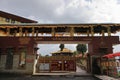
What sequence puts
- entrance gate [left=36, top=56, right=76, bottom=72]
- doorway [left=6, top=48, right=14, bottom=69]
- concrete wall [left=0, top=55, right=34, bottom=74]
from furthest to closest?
1. entrance gate [left=36, top=56, right=76, bottom=72]
2. doorway [left=6, top=48, right=14, bottom=69]
3. concrete wall [left=0, top=55, right=34, bottom=74]

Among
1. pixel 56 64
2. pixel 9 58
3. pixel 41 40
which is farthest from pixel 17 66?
pixel 56 64

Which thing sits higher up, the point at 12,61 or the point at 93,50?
the point at 93,50

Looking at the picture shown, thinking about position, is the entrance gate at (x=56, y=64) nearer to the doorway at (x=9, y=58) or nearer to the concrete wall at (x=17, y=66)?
the concrete wall at (x=17, y=66)

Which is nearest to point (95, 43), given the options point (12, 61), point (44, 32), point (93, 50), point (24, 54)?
point (93, 50)

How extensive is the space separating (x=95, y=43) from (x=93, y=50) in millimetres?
1136

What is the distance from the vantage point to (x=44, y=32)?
31.4 metres

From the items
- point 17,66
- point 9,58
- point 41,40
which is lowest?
point 17,66

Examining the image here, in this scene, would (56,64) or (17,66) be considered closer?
(17,66)

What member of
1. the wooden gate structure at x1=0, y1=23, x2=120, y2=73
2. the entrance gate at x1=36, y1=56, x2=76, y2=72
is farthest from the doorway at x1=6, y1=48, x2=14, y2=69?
the entrance gate at x1=36, y1=56, x2=76, y2=72

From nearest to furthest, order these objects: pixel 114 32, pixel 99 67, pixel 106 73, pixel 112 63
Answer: pixel 112 63 → pixel 106 73 → pixel 99 67 → pixel 114 32

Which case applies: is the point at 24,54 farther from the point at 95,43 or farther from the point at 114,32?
the point at 114,32

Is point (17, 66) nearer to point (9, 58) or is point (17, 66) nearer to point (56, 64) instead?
point (9, 58)

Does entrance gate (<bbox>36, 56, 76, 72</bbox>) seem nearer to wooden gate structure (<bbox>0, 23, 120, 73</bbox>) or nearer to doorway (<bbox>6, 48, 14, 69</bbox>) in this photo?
wooden gate structure (<bbox>0, 23, 120, 73</bbox>)

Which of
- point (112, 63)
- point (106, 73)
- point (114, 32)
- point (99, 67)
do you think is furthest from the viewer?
point (114, 32)
